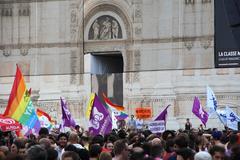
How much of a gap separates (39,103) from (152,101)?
6.22m

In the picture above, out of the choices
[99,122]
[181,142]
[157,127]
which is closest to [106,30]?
[99,122]

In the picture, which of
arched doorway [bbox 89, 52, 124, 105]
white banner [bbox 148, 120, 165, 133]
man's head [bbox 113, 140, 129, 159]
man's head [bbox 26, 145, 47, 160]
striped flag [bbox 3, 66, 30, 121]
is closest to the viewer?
man's head [bbox 26, 145, 47, 160]

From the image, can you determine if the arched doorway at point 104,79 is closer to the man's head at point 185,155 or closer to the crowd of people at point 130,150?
the crowd of people at point 130,150

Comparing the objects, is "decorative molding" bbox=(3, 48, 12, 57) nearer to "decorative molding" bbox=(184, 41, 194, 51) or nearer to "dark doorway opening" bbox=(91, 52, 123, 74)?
"dark doorway opening" bbox=(91, 52, 123, 74)

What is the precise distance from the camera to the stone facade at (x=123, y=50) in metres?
36.8

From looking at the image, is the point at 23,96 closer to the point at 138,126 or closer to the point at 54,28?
the point at 138,126

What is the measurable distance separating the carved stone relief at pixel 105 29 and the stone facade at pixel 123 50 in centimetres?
5

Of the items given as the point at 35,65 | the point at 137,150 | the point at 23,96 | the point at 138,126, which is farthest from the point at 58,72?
the point at 137,150

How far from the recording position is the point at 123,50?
126 ft

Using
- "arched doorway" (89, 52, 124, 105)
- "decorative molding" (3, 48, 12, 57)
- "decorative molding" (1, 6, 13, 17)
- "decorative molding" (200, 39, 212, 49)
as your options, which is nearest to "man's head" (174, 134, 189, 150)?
"decorative molding" (200, 39, 212, 49)

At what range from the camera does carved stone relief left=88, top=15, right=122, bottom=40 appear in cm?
3875

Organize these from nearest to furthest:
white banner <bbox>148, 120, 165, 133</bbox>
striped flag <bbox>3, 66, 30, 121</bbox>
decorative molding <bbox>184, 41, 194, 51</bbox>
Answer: white banner <bbox>148, 120, 165, 133</bbox> < striped flag <bbox>3, 66, 30, 121</bbox> < decorative molding <bbox>184, 41, 194, 51</bbox>

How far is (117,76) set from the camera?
127 ft

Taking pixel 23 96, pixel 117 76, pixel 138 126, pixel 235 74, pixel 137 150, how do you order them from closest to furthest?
pixel 137 150 < pixel 23 96 < pixel 138 126 < pixel 235 74 < pixel 117 76
